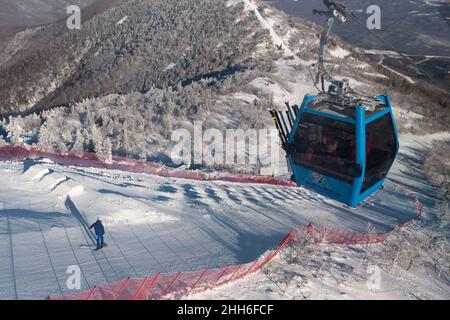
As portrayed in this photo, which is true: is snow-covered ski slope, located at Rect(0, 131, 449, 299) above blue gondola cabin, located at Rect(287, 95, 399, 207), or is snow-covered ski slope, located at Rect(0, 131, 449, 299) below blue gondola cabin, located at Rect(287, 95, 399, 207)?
below

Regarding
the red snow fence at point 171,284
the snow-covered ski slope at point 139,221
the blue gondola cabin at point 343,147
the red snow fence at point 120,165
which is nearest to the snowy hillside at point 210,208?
the snow-covered ski slope at point 139,221

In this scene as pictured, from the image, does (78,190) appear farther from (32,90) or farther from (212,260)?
(32,90)

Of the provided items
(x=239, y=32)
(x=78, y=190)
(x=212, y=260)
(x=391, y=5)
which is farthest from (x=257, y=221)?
(x=391, y=5)

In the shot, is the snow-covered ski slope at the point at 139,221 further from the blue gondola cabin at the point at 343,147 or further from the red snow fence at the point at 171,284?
the blue gondola cabin at the point at 343,147

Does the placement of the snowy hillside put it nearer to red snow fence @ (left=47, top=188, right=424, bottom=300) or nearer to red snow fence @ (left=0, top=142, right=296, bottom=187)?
red snow fence @ (left=47, top=188, right=424, bottom=300)

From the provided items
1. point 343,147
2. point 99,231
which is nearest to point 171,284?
point 99,231

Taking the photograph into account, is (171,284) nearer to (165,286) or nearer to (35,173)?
(165,286)

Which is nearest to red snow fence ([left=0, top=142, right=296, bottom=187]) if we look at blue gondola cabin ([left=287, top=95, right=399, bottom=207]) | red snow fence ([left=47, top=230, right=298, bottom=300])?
blue gondola cabin ([left=287, top=95, right=399, bottom=207])
